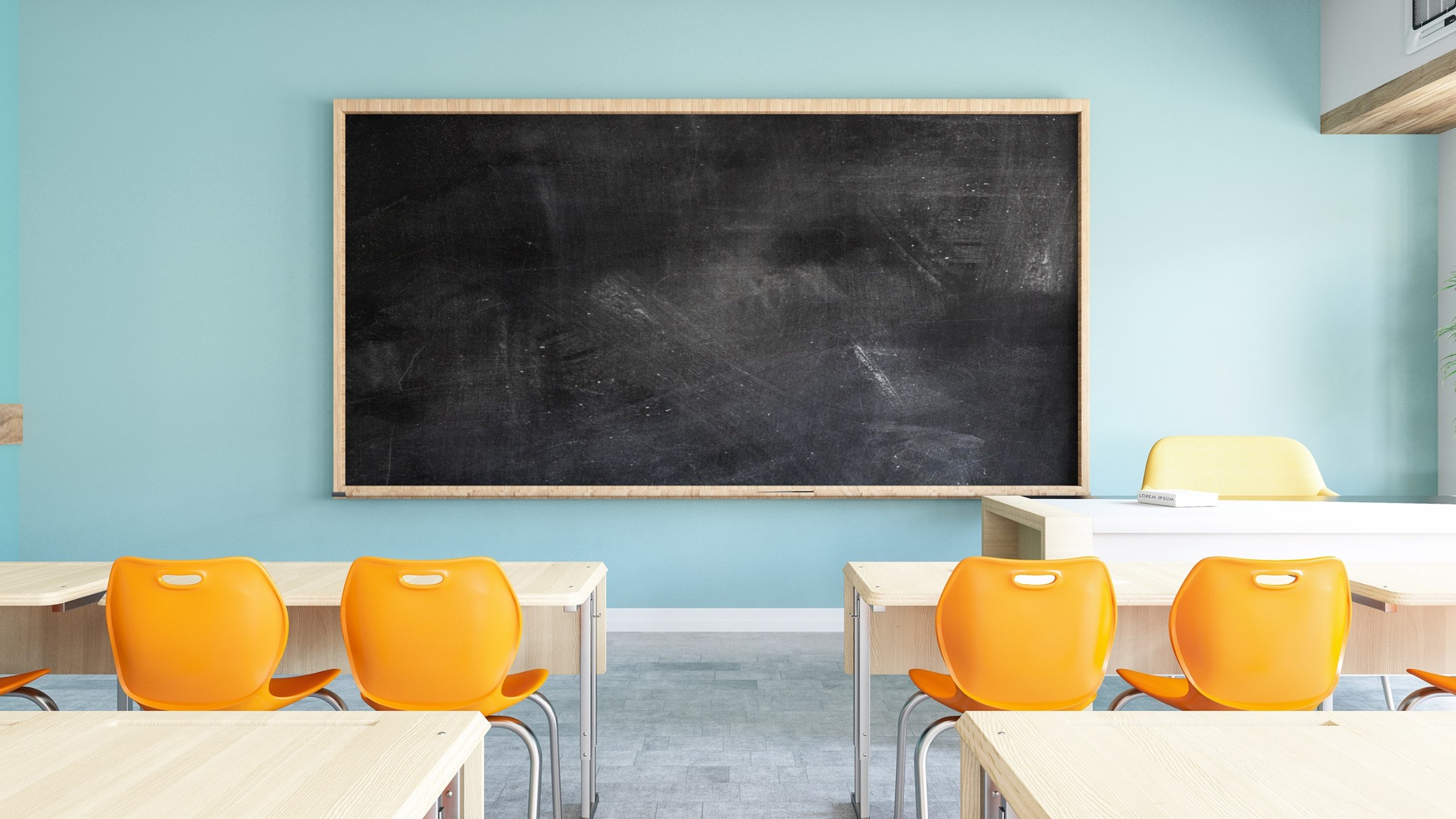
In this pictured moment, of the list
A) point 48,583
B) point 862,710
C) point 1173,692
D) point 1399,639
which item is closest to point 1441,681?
point 1399,639

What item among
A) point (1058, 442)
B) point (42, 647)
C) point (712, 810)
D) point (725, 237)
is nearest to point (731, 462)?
point (725, 237)

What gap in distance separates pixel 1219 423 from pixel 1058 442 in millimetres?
842

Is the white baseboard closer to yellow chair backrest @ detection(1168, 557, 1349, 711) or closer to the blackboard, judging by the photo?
the blackboard

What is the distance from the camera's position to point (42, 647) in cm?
250

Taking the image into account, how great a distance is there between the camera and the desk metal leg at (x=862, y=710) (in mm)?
2184

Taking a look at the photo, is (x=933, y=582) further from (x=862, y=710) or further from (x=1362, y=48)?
(x=1362, y=48)

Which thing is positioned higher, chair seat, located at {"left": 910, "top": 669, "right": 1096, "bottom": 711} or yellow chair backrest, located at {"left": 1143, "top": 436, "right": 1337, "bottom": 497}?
yellow chair backrest, located at {"left": 1143, "top": 436, "right": 1337, "bottom": 497}

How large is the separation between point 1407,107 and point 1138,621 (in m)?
2.94

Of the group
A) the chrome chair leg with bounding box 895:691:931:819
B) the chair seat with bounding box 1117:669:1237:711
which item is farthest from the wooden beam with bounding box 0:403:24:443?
the chair seat with bounding box 1117:669:1237:711

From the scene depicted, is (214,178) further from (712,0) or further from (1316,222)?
(1316,222)

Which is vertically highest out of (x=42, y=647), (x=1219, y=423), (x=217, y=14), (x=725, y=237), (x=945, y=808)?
(x=217, y=14)

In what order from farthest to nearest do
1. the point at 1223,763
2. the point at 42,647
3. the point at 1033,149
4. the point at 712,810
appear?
the point at 1033,149
the point at 42,647
the point at 712,810
the point at 1223,763

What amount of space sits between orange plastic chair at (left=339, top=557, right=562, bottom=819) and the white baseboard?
215cm

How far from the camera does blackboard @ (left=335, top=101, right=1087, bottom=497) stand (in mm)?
3934
